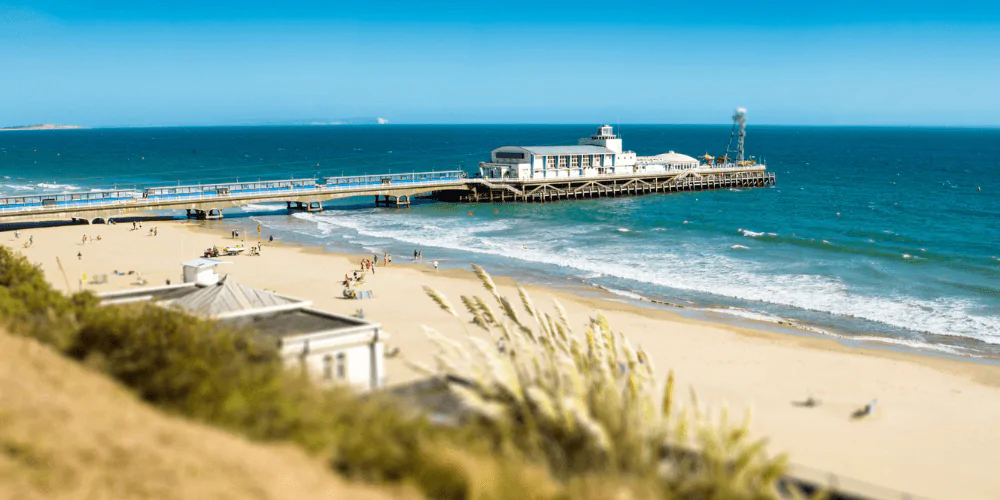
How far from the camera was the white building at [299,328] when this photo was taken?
15484 mm

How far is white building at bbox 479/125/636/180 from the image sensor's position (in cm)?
7394

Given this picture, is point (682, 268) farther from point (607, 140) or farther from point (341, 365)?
point (607, 140)

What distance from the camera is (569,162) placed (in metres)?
76.9

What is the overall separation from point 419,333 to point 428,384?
43.2 ft

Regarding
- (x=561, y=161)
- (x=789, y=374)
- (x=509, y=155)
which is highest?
(x=509, y=155)

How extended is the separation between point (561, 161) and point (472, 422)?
68293 millimetres

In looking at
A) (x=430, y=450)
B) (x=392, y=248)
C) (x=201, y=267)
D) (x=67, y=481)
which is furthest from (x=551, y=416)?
(x=392, y=248)

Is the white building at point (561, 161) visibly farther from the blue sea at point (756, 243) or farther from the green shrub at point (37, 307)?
the green shrub at point (37, 307)

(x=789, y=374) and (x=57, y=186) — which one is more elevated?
(x=57, y=186)

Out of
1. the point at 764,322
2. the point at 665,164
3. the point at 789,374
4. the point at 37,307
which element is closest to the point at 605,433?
the point at 37,307

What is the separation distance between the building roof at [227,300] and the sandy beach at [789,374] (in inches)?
140

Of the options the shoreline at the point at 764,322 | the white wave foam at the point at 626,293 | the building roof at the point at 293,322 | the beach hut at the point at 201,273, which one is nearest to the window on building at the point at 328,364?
the building roof at the point at 293,322

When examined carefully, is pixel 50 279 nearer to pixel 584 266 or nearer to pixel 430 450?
pixel 584 266

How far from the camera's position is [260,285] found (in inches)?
1359
